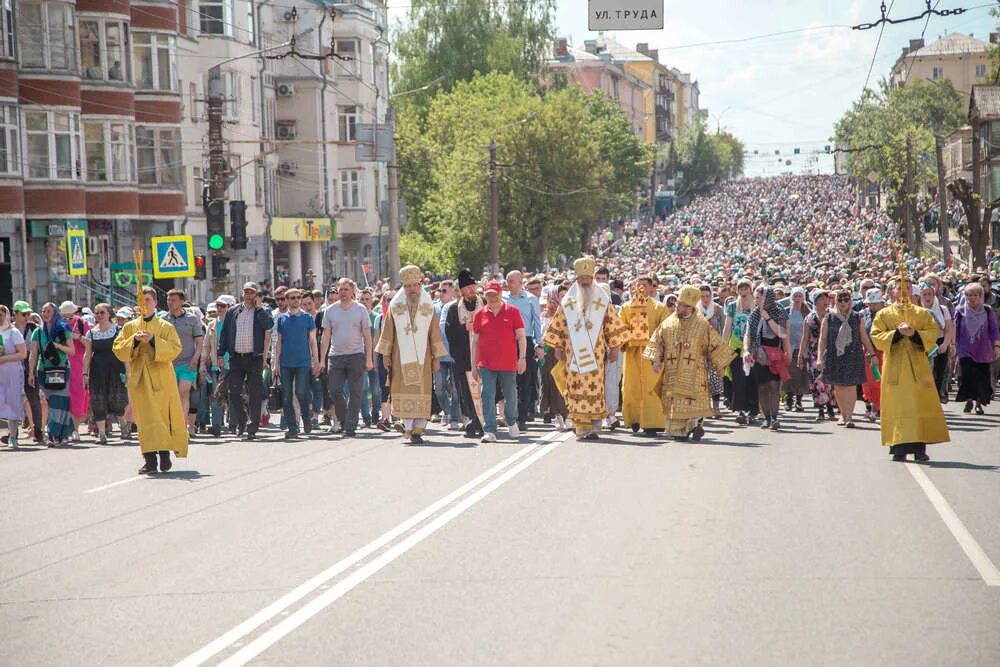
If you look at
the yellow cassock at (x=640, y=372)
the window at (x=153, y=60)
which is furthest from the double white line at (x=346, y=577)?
the window at (x=153, y=60)

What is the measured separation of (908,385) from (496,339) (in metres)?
4.95

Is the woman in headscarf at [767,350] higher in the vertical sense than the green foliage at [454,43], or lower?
lower

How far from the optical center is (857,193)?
5989 inches

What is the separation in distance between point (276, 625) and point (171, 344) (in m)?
7.90

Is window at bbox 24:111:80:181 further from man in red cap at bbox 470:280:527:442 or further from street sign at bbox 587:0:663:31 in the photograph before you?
man in red cap at bbox 470:280:527:442

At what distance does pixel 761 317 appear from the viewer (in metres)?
19.4

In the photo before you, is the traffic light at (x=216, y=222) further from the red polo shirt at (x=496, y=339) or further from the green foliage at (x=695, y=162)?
the green foliage at (x=695, y=162)

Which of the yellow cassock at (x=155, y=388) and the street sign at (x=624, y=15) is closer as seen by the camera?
the yellow cassock at (x=155, y=388)

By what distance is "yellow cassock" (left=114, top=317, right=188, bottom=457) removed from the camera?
1523 cm

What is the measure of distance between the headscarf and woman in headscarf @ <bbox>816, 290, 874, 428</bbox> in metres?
0.71

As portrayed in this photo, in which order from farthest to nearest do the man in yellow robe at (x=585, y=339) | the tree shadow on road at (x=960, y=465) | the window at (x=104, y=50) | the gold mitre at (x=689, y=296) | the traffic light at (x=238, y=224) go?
the window at (x=104, y=50)
the traffic light at (x=238, y=224)
the man in yellow robe at (x=585, y=339)
the gold mitre at (x=689, y=296)
the tree shadow on road at (x=960, y=465)

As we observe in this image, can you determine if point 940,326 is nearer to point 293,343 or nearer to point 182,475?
point 293,343

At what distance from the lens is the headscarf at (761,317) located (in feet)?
63.6

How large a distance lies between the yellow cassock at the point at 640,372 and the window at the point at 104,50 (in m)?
26.6
